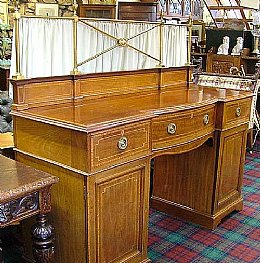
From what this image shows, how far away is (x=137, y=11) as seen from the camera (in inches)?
290

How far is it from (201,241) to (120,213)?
37.1 inches

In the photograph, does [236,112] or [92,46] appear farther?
[236,112]

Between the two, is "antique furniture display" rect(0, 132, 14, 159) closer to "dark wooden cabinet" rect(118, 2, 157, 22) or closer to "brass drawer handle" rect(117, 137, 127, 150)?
"brass drawer handle" rect(117, 137, 127, 150)

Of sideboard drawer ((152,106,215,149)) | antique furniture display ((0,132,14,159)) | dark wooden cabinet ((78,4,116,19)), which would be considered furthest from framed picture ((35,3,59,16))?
sideboard drawer ((152,106,215,149))

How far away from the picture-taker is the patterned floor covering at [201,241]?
2609 millimetres

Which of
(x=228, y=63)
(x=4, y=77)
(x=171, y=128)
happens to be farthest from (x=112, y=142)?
(x=4, y=77)


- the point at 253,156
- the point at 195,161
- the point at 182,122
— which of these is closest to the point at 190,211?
the point at 195,161

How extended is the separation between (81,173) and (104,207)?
0.81 feet

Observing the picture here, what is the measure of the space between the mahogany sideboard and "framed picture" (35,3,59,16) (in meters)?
4.72

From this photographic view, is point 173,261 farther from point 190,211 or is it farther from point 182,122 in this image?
point 182,122

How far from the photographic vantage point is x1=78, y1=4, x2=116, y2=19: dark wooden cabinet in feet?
23.6

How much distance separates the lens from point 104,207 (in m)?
2.02

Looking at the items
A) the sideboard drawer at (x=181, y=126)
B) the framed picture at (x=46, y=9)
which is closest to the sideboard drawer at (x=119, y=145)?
the sideboard drawer at (x=181, y=126)

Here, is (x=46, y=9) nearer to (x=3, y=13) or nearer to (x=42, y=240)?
(x=3, y=13)
